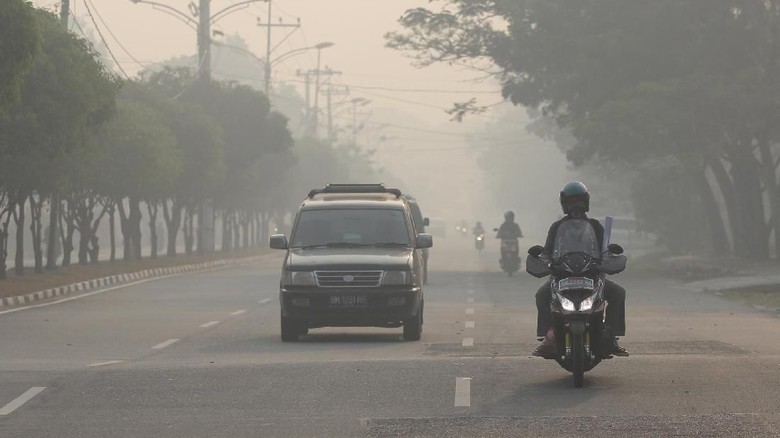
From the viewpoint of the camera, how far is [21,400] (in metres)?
14.4

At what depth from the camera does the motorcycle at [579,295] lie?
48.7 feet

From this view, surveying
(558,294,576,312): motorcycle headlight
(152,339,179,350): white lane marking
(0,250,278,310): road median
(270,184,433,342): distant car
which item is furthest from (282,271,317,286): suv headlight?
(0,250,278,310): road median

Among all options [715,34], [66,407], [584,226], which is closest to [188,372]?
[66,407]

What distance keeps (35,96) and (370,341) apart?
56.9ft

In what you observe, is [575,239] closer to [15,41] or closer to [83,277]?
[15,41]

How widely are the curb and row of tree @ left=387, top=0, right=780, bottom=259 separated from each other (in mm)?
10803

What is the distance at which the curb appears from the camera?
3597 cm

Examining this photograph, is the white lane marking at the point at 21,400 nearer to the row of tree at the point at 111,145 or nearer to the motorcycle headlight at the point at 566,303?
the motorcycle headlight at the point at 566,303

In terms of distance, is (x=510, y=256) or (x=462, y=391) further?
(x=510, y=256)

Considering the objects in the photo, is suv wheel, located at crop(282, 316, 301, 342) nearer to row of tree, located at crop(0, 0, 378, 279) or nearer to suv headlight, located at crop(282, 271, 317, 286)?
suv headlight, located at crop(282, 271, 317, 286)

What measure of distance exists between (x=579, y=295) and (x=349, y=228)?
28.6ft

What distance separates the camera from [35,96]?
37.4m

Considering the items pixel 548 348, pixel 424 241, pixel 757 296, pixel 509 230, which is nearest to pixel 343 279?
pixel 424 241

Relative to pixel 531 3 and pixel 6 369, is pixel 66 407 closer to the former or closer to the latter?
pixel 6 369
